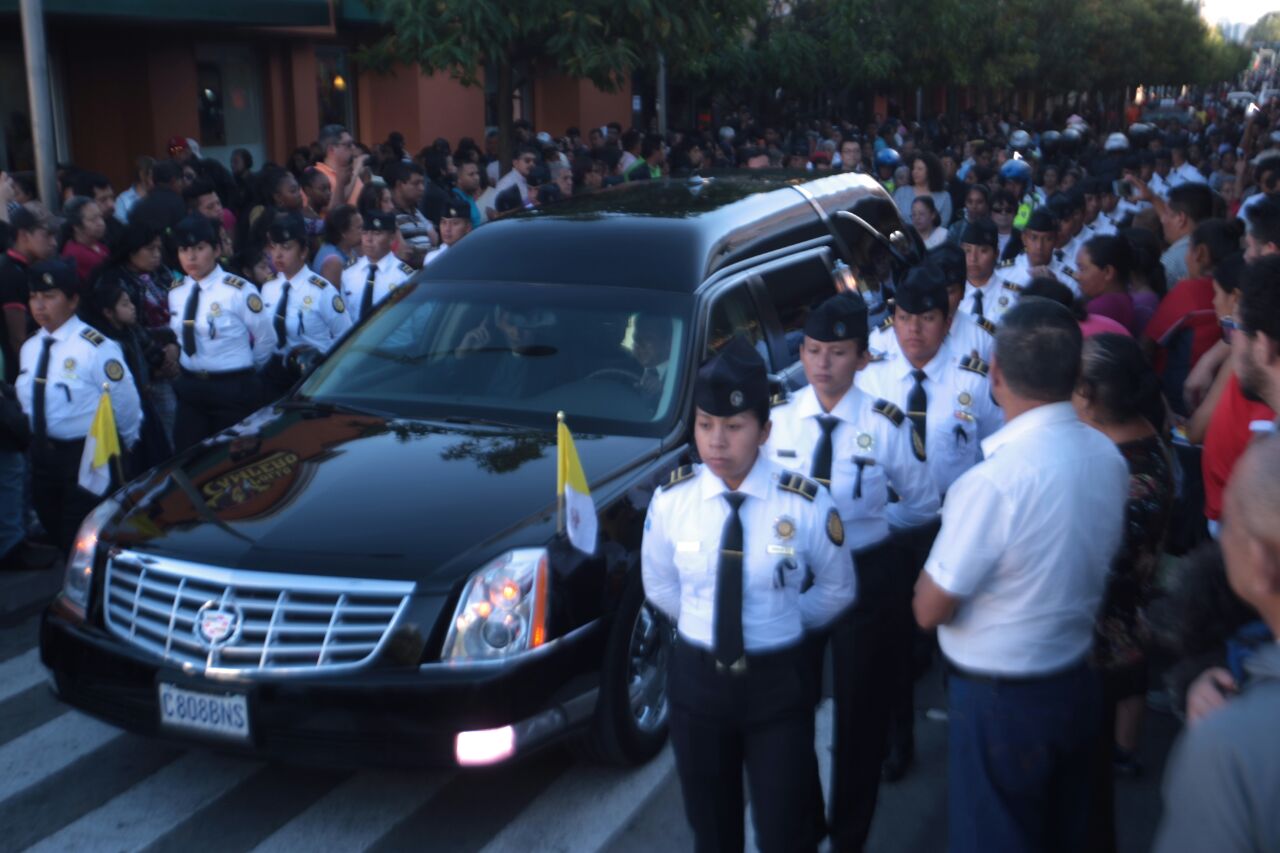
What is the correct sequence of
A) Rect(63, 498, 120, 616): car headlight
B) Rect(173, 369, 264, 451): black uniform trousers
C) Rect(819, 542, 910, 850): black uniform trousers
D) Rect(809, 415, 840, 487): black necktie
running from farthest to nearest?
Rect(173, 369, 264, 451): black uniform trousers → Rect(63, 498, 120, 616): car headlight → Rect(809, 415, 840, 487): black necktie → Rect(819, 542, 910, 850): black uniform trousers

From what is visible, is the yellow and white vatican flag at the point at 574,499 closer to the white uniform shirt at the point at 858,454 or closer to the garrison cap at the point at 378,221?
the white uniform shirt at the point at 858,454

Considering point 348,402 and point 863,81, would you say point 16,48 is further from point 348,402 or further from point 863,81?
point 863,81

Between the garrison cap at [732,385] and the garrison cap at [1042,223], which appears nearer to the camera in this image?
the garrison cap at [732,385]

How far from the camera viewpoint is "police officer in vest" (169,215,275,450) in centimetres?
701

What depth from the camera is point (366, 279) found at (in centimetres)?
809

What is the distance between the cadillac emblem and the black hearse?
0.4 inches

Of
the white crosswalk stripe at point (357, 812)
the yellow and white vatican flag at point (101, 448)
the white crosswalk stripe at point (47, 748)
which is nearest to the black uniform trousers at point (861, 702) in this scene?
the white crosswalk stripe at point (357, 812)

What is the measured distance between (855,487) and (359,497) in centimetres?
169

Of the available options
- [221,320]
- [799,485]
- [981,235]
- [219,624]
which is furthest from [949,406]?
[221,320]

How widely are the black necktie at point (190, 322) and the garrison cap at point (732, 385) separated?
4312 mm

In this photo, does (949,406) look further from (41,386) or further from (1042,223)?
(41,386)

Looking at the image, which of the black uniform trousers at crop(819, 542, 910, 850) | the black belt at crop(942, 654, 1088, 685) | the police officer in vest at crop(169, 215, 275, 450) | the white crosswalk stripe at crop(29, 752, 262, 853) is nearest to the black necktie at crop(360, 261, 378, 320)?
the police officer in vest at crop(169, 215, 275, 450)

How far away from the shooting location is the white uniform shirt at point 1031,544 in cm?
315

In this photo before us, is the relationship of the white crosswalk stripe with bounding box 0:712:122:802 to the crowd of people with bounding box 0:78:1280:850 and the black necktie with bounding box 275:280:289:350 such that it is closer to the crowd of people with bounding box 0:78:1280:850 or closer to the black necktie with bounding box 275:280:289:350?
the crowd of people with bounding box 0:78:1280:850
